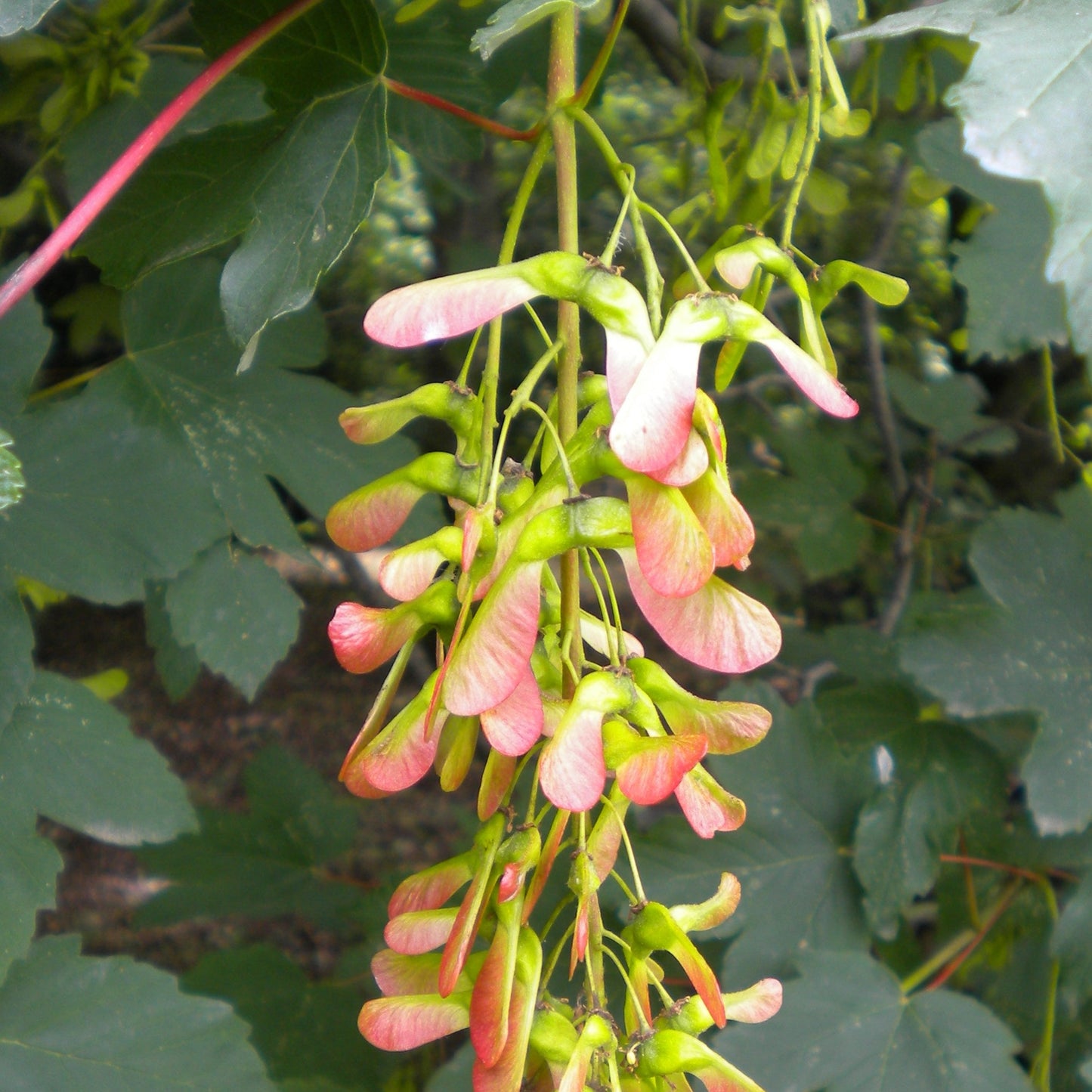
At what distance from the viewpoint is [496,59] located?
1.11m

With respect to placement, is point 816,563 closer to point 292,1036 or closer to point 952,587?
point 952,587

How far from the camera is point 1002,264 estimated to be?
1.01m

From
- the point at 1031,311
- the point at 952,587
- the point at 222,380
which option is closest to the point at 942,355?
the point at 952,587

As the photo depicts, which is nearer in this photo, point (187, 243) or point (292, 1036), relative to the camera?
point (187, 243)

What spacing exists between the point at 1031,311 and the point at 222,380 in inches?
30.9

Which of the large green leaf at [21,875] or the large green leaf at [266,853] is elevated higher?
the large green leaf at [21,875]

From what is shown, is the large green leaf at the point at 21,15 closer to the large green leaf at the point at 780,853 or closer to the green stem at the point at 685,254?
the green stem at the point at 685,254

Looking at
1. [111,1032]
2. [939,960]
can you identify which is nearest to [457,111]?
[111,1032]

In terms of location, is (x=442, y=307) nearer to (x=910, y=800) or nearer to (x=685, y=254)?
(x=685, y=254)

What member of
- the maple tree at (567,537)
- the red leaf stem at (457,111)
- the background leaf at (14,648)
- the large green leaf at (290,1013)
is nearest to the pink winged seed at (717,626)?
the maple tree at (567,537)

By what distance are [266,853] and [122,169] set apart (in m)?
1.21

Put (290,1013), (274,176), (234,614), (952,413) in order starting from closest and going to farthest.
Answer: (274,176), (234,614), (290,1013), (952,413)

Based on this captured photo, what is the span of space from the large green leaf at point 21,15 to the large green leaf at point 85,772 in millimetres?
538

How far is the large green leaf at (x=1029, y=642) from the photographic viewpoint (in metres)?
1.02
